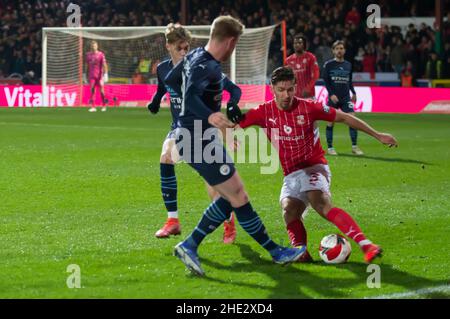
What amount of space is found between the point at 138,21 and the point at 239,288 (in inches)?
1274

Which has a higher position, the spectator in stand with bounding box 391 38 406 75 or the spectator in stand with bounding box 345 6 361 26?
the spectator in stand with bounding box 345 6 361 26

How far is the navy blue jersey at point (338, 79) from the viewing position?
17.5 m

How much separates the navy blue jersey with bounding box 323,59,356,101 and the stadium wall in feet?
29.2

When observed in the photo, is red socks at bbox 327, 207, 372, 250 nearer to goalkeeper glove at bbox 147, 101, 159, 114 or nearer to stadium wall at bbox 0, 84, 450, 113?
goalkeeper glove at bbox 147, 101, 159, 114

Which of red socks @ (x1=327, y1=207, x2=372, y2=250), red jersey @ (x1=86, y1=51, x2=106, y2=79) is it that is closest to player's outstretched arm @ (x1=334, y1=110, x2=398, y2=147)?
red socks @ (x1=327, y1=207, x2=372, y2=250)

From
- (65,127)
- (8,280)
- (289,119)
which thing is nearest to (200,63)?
(289,119)

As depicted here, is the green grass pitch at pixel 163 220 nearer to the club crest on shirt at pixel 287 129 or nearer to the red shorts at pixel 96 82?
the club crest on shirt at pixel 287 129

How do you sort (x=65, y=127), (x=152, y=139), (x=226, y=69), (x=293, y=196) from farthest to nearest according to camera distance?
(x=226, y=69)
(x=65, y=127)
(x=152, y=139)
(x=293, y=196)

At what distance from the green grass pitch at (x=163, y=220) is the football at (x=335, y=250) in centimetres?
9

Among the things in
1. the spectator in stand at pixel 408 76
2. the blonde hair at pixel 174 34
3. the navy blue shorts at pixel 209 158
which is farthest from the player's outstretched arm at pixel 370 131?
the spectator in stand at pixel 408 76

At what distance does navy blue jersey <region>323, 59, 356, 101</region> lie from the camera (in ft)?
57.4

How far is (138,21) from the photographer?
38000 millimetres

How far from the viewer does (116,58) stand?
31.9 metres

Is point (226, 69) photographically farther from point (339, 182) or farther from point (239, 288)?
point (239, 288)
